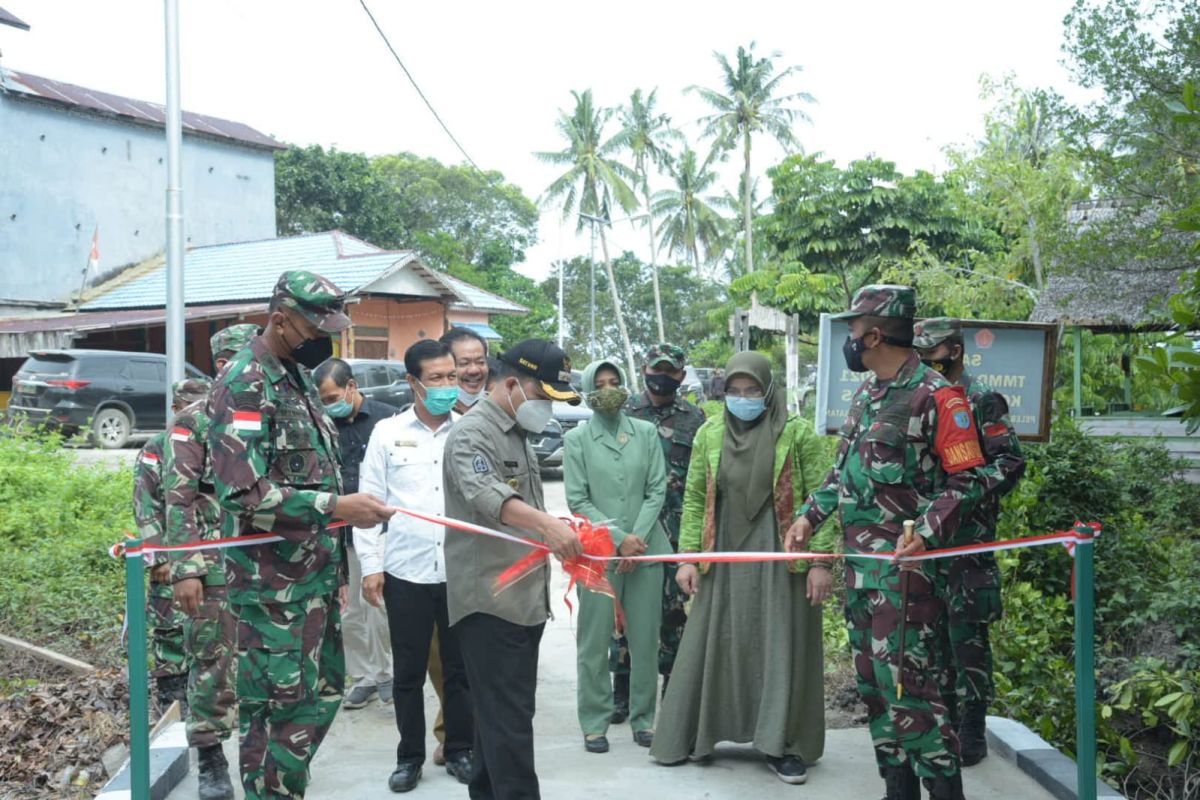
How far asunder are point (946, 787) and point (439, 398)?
2807 millimetres

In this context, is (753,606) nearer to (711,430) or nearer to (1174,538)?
(711,430)

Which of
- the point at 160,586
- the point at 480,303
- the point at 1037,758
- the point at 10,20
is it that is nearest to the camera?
the point at 1037,758

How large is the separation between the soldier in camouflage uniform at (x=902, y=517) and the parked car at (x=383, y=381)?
1609 centimetres

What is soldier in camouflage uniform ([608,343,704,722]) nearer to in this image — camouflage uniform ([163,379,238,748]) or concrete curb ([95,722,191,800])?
camouflage uniform ([163,379,238,748])

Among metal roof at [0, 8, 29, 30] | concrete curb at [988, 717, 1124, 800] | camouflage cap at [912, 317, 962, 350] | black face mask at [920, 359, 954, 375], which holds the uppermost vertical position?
metal roof at [0, 8, 29, 30]

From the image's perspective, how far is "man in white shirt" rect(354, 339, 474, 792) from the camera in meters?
4.88

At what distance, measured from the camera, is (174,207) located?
9734 millimetres

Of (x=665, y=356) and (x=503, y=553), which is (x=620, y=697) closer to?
(x=665, y=356)

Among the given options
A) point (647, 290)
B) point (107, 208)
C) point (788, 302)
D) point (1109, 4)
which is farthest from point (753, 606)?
point (647, 290)

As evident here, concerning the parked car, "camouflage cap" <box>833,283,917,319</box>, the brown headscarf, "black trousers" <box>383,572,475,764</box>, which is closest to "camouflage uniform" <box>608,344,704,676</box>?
the brown headscarf

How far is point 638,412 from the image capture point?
6387mm

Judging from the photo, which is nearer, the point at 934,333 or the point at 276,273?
the point at 934,333

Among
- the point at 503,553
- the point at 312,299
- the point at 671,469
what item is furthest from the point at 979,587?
the point at 312,299

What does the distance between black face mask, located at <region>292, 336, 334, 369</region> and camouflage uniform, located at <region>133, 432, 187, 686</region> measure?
1.36 metres
